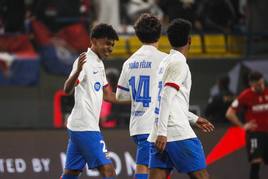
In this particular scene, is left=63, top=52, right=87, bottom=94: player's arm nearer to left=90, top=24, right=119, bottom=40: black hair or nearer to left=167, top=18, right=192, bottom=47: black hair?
left=90, top=24, right=119, bottom=40: black hair

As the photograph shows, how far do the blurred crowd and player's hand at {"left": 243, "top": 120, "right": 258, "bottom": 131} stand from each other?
10.9 feet

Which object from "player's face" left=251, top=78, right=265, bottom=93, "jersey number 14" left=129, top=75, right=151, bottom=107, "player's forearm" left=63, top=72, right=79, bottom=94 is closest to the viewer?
"player's forearm" left=63, top=72, right=79, bottom=94

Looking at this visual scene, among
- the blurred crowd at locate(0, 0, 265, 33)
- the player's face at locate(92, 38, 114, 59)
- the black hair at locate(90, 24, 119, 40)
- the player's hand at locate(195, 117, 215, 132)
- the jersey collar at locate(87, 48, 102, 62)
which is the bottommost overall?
the blurred crowd at locate(0, 0, 265, 33)

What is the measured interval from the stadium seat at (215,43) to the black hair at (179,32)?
8.91 meters

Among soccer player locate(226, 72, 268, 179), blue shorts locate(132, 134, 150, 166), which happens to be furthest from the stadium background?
blue shorts locate(132, 134, 150, 166)

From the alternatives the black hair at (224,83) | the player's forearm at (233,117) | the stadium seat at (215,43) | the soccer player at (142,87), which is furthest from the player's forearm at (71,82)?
the stadium seat at (215,43)

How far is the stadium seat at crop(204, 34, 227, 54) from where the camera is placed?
17.7 metres

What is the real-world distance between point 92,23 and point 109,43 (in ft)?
26.2

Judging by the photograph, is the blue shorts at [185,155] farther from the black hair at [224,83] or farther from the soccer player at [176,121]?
the black hair at [224,83]

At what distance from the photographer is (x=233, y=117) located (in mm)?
14703

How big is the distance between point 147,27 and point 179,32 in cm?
117

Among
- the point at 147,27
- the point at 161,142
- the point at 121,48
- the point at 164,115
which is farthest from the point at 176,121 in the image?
the point at 121,48

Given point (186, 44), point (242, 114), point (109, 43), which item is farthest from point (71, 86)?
point (242, 114)

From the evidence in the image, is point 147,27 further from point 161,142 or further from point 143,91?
point 161,142
